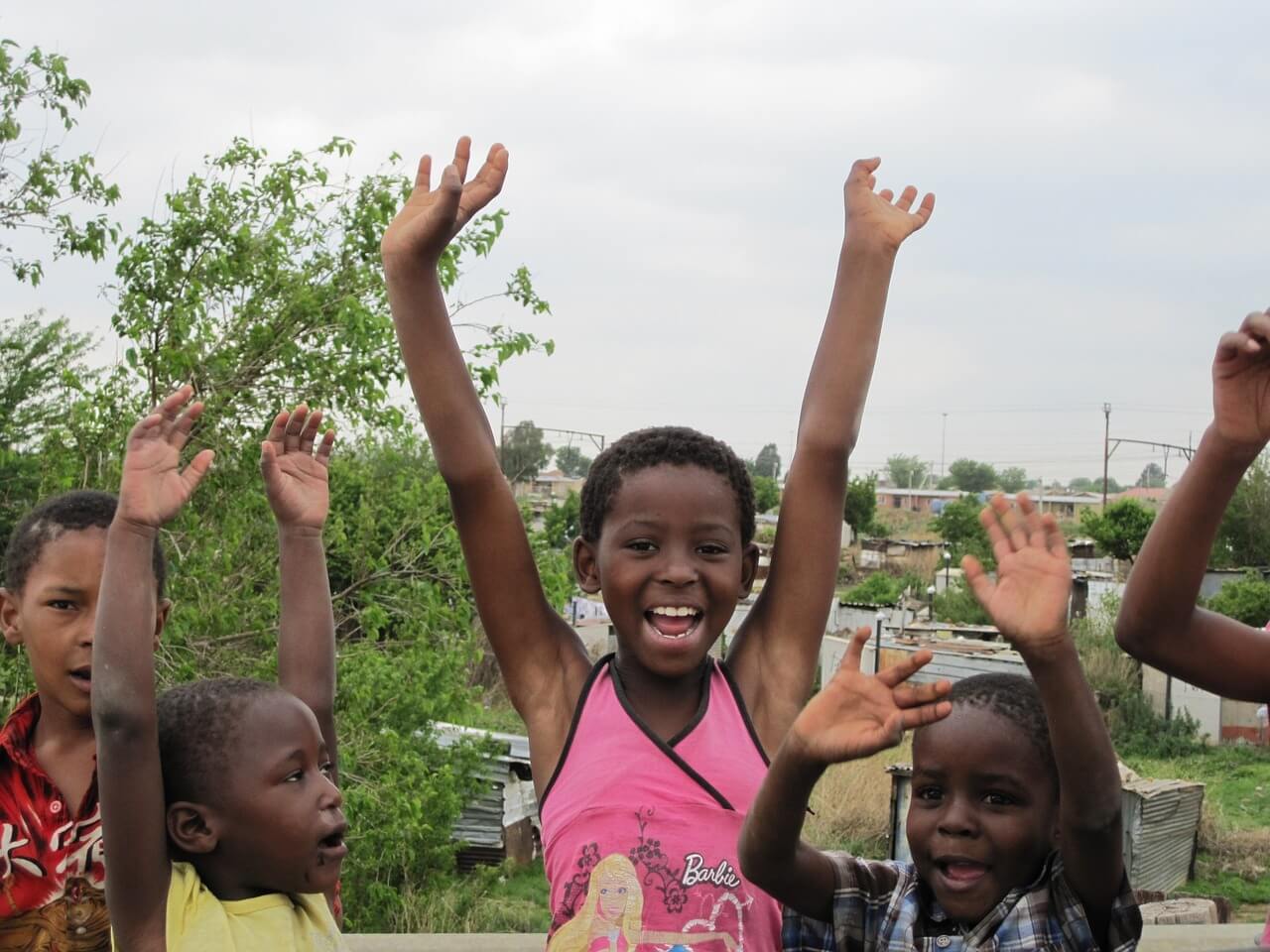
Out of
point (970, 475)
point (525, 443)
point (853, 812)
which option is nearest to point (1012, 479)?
point (970, 475)

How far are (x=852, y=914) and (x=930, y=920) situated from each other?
12 cm

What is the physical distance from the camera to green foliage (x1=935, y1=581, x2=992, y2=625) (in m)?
26.5

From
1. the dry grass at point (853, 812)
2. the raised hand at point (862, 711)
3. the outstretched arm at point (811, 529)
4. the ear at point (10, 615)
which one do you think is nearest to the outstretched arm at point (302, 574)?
the ear at point (10, 615)

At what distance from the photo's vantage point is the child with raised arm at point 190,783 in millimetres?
2037

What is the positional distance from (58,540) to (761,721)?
4.13ft

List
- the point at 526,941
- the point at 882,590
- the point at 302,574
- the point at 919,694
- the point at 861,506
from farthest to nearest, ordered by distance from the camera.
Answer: the point at 861,506 → the point at 882,590 → the point at 526,941 → the point at 302,574 → the point at 919,694

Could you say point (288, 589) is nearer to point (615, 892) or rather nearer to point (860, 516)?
point (615, 892)

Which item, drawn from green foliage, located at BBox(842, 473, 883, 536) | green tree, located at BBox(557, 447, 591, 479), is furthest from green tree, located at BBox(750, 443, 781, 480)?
green foliage, located at BBox(842, 473, 883, 536)

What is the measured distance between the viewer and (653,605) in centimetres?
234

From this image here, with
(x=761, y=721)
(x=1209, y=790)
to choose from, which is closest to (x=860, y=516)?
(x=1209, y=790)

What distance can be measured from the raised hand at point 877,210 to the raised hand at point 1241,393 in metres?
0.72

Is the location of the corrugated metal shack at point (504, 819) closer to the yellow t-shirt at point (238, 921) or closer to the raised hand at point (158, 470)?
the yellow t-shirt at point (238, 921)

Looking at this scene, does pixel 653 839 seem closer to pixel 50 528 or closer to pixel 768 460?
pixel 50 528

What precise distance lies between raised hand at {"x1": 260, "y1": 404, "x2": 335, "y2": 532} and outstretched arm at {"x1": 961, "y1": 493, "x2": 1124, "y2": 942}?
1240 millimetres
